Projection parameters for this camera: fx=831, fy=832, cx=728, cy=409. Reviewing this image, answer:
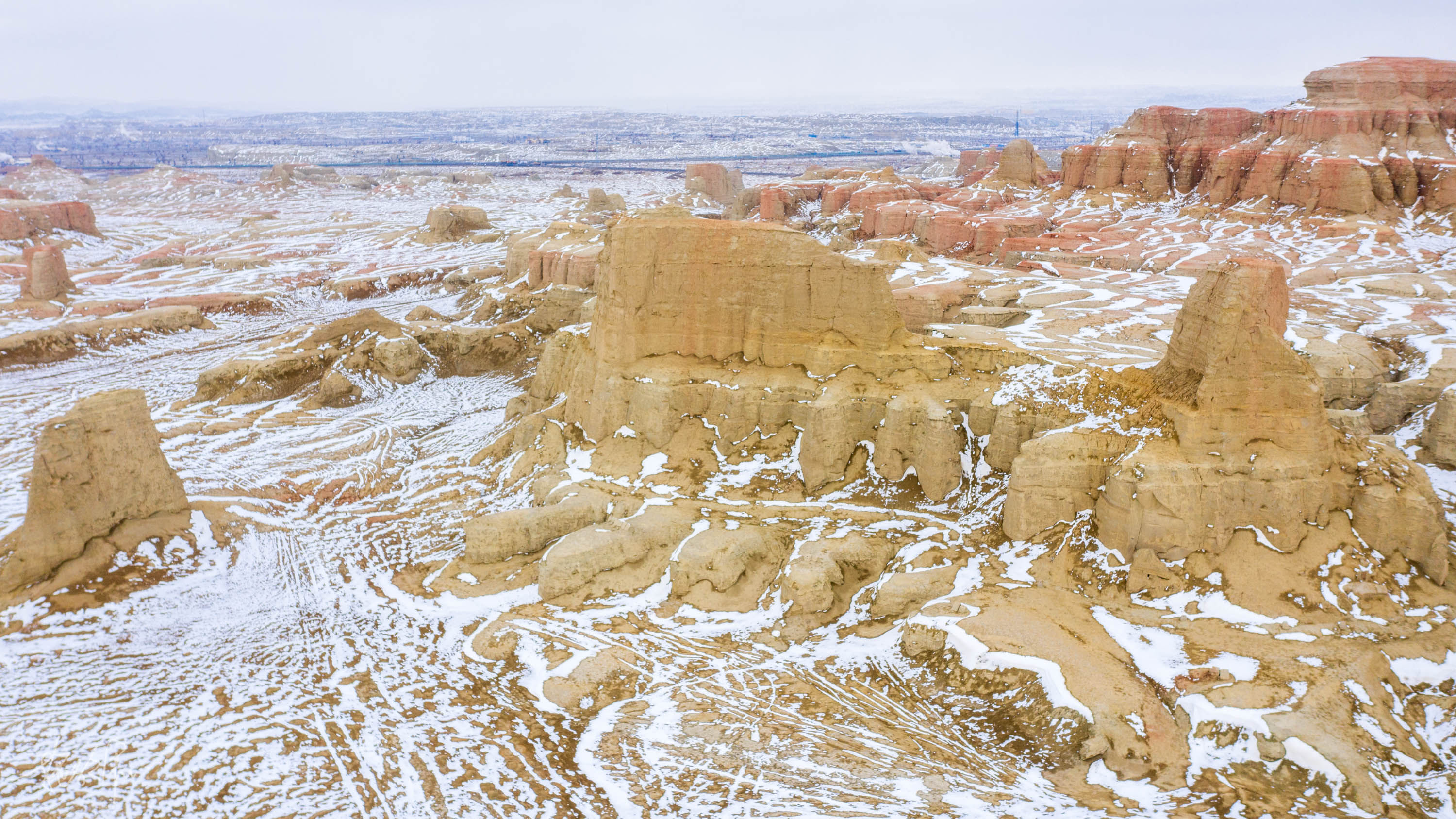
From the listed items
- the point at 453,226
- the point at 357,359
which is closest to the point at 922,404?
the point at 357,359

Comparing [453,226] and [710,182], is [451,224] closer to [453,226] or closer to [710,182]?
[453,226]

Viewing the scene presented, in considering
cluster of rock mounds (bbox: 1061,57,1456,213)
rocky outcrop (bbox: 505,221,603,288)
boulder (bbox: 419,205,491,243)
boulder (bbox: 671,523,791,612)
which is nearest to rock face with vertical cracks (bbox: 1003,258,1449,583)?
boulder (bbox: 671,523,791,612)

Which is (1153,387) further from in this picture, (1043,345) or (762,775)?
(762,775)

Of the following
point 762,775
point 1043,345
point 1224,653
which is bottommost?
point 762,775

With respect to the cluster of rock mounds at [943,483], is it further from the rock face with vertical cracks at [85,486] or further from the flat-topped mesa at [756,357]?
the rock face with vertical cracks at [85,486]

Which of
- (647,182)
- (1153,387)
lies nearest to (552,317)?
(1153,387)
